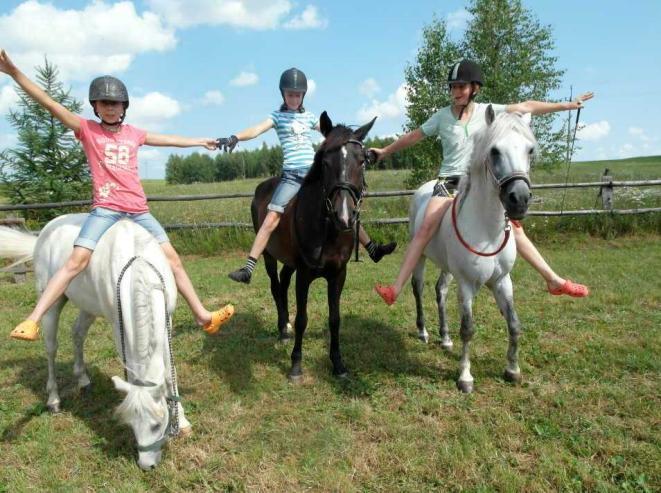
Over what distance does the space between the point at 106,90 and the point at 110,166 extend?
1.97 feet

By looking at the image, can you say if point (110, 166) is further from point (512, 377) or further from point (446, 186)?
point (512, 377)

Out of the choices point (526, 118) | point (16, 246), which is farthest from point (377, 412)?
point (16, 246)

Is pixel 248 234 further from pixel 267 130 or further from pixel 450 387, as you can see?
pixel 450 387

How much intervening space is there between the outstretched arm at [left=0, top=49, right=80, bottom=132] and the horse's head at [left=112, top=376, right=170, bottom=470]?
2.14m

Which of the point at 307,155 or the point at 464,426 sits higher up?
the point at 307,155

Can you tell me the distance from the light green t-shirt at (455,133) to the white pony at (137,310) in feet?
9.28

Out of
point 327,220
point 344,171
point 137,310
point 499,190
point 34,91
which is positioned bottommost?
point 137,310

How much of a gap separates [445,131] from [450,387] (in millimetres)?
2454

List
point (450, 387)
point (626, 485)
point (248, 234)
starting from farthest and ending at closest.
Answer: point (248, 234)
point (450, 387)
point (626, 485)

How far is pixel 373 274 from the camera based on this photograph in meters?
8.41

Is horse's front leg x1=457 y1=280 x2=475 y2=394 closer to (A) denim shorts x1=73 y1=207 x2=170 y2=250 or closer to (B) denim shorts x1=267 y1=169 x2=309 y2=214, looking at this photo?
(B) denim shorts x1=267 y1=169 x2=309 y2=214

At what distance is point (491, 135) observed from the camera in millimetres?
3352

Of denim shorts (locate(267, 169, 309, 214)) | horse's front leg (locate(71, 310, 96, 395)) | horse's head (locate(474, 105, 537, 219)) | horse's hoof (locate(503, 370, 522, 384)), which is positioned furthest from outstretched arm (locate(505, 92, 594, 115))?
horse's front leg (locate(71, 310, 96, 395))

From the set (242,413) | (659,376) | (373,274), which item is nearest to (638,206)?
(373,274)
